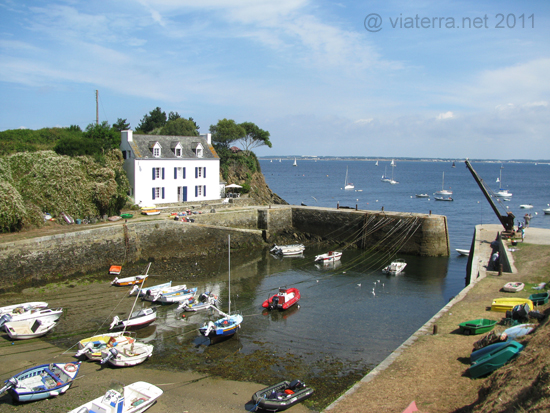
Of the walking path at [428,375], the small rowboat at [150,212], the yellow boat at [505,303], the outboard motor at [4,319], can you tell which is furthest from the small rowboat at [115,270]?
the yellow boat at [505,303]

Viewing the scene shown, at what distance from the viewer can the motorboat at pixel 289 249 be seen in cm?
3977

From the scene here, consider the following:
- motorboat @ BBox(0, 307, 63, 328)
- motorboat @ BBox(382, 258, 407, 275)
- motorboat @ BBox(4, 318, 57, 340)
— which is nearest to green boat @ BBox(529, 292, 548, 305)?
motorboat @ BBox(382, 258, 407, 275)

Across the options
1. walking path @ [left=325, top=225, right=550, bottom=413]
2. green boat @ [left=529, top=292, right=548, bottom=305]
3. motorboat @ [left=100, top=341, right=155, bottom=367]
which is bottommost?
motorboat @ [left=100, top=341, right=155, bottom=367]

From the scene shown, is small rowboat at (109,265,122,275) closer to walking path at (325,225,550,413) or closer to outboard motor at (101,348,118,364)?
outboard motor at (101,348,118,364)

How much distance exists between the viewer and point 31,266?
27.7 m

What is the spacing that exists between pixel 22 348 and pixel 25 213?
15.1m

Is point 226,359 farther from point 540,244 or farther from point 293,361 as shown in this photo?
point 540,244

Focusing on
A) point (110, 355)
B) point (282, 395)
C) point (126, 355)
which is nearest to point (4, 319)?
point (110, 355)

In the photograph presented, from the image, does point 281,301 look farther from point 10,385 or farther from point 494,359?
point 10,385

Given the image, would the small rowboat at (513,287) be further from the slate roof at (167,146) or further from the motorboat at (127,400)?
the slate roof at (167,146)

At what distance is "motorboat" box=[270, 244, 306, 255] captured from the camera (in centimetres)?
3977

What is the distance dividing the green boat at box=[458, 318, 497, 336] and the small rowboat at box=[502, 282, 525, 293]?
16.8 feet

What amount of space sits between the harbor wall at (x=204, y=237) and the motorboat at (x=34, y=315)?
252 inches

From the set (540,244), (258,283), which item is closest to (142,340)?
(258,283)
